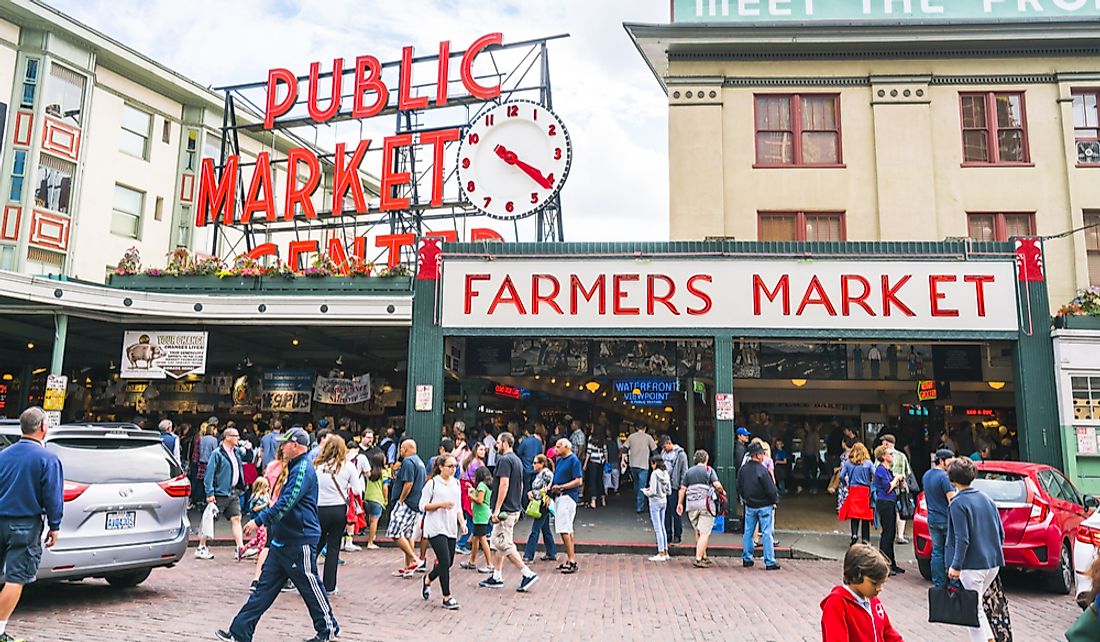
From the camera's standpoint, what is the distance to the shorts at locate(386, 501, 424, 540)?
1103 cm

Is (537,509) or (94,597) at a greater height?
(537,509)

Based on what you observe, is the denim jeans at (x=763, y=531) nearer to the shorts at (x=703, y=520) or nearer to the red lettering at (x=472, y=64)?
the shorts at (x=703, y=520)

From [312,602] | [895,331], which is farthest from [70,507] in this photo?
[895,331]

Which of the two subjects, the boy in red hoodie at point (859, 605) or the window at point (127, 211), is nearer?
the boy in red hoodie at point (859, 605)

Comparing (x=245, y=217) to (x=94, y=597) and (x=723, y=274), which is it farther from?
(x=94, y=597)

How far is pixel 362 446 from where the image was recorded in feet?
43.4

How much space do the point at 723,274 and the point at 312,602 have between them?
11.3m

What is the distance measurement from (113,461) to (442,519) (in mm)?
3568

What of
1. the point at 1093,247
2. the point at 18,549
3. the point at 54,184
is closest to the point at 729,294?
the point at 1093,247

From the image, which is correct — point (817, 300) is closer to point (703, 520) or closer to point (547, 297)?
point (547, 297)

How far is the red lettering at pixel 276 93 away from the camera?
1048 inches

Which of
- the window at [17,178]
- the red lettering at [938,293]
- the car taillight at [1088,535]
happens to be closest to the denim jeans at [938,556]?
the car taillight at [1088,535]

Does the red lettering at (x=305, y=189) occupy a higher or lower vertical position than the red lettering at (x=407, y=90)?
lower

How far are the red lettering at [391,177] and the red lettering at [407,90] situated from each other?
3.70ft
